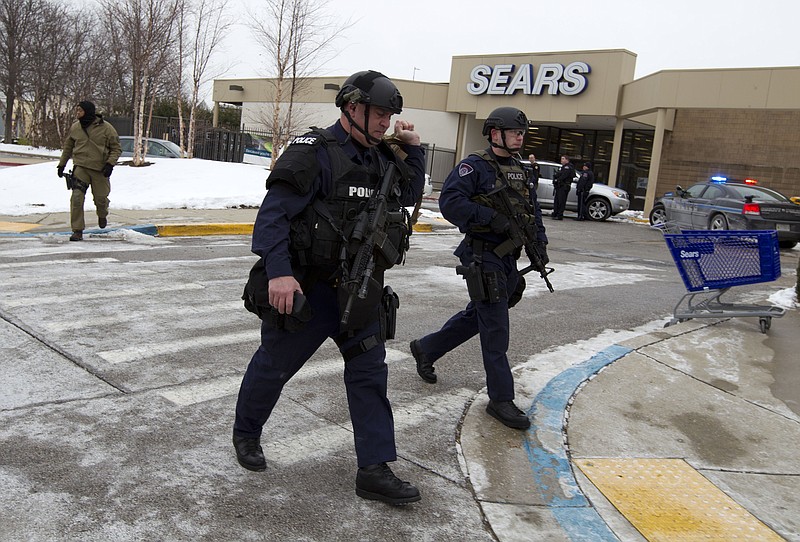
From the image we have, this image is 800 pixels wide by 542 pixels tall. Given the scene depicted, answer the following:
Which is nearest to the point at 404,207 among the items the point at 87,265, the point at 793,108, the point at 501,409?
the point at 501,409

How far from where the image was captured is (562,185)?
2169cm

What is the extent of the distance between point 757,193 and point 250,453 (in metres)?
16.7

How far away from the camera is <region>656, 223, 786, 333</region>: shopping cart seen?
7238 millimetres

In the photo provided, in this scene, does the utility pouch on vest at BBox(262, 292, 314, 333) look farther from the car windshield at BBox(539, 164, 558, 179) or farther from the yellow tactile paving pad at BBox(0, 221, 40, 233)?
the car windshield at BBox(539, 164, 558, 179)

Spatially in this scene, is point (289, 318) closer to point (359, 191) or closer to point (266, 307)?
point (266, 307)

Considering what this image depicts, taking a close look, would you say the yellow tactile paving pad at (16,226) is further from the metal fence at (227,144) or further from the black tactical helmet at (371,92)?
the metal fence at (227,144)

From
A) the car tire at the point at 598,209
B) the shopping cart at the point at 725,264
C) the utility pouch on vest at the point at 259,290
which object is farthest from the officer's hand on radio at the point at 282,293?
the car tire at the point at 598,209

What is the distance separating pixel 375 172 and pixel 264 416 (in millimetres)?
1272

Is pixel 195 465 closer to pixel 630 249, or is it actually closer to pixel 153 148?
pixel 630 249

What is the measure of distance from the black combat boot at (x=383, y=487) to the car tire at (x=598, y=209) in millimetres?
20667

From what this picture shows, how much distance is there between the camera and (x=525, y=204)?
4.66 m

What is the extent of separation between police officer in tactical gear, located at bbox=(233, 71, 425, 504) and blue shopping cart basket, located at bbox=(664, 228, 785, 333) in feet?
15.4

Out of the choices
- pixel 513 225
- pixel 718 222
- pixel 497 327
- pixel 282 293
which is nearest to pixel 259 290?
pixel 282 293

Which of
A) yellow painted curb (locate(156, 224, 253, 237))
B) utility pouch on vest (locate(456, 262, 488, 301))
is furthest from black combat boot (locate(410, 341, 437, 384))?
yellow painted curb (locate(156, 224, 253, 237))
